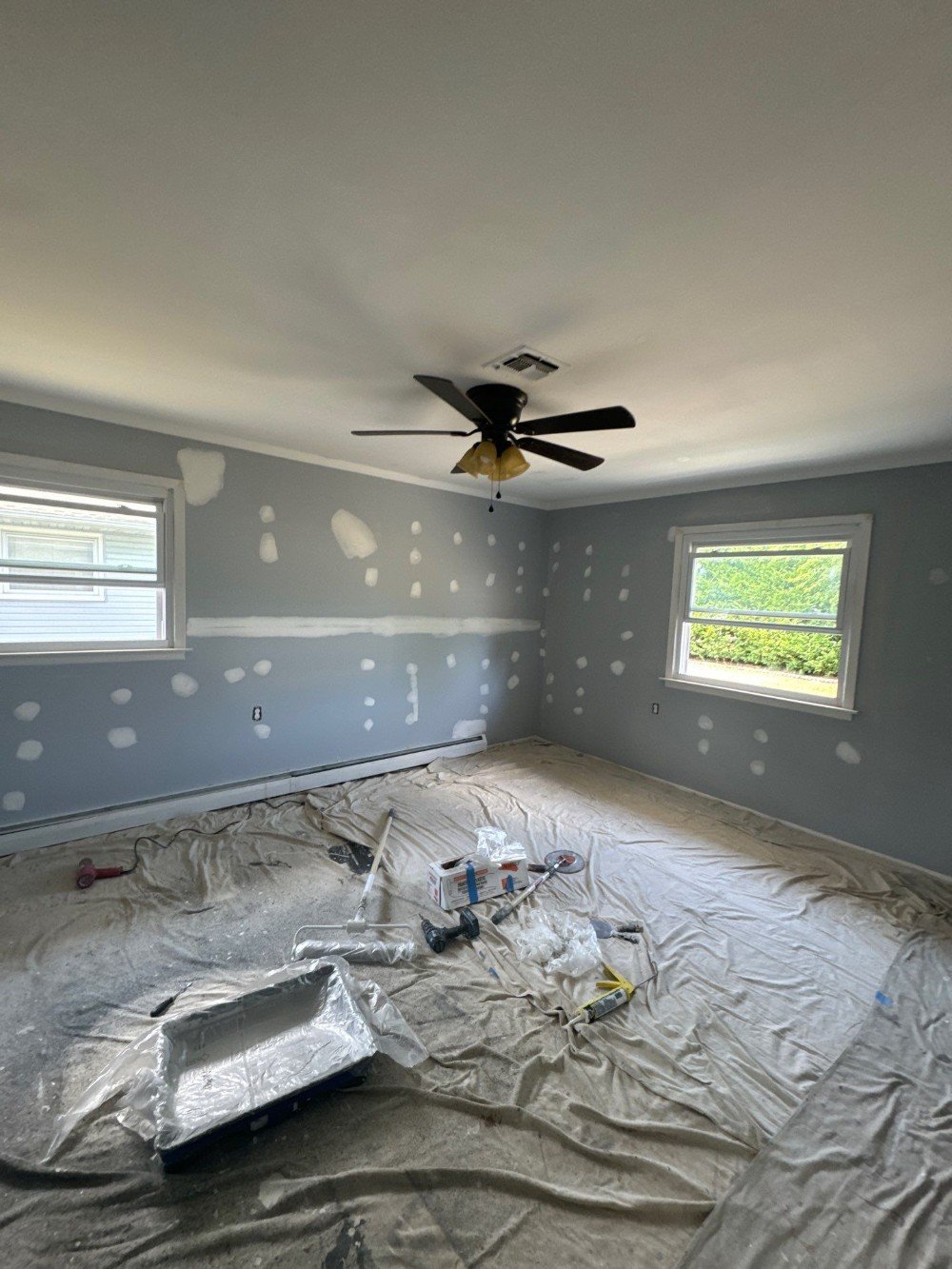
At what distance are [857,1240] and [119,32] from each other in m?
3.04

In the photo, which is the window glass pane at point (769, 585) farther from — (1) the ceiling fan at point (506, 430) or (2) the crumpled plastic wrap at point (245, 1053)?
(2) the crumpled plastic wrap at point (245, 1053)

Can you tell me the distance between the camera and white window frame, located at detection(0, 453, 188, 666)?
108 inches

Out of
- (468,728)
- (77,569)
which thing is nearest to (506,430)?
(77,569)

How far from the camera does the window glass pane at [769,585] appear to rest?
134 inches

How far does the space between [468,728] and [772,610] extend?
279 cm

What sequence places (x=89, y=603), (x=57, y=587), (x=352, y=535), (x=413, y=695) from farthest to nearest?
(x=413, y=695) < (x=352, y=535) < (x=89, y=603) < (x=57, y=587)

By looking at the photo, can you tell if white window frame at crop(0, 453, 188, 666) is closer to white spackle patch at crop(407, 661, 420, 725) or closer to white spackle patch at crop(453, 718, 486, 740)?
white spackle patch at crop(407, 661, 420, 725)

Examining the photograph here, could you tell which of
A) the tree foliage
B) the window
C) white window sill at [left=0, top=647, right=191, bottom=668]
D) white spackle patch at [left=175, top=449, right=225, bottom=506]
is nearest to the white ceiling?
white spackle patch at [left=175, top=449, right=225, bottom=506]

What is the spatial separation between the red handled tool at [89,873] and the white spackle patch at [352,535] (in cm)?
246

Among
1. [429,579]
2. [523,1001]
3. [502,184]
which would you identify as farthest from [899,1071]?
[429,579]

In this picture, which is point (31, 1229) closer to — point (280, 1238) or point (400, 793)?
point (280, 1238)

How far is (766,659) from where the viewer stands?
3787mm

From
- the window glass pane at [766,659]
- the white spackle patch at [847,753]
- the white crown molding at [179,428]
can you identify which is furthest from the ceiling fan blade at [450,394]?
the white spackle patch at [847,753]

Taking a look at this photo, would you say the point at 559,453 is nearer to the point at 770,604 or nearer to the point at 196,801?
Answer: the point at 770,604
